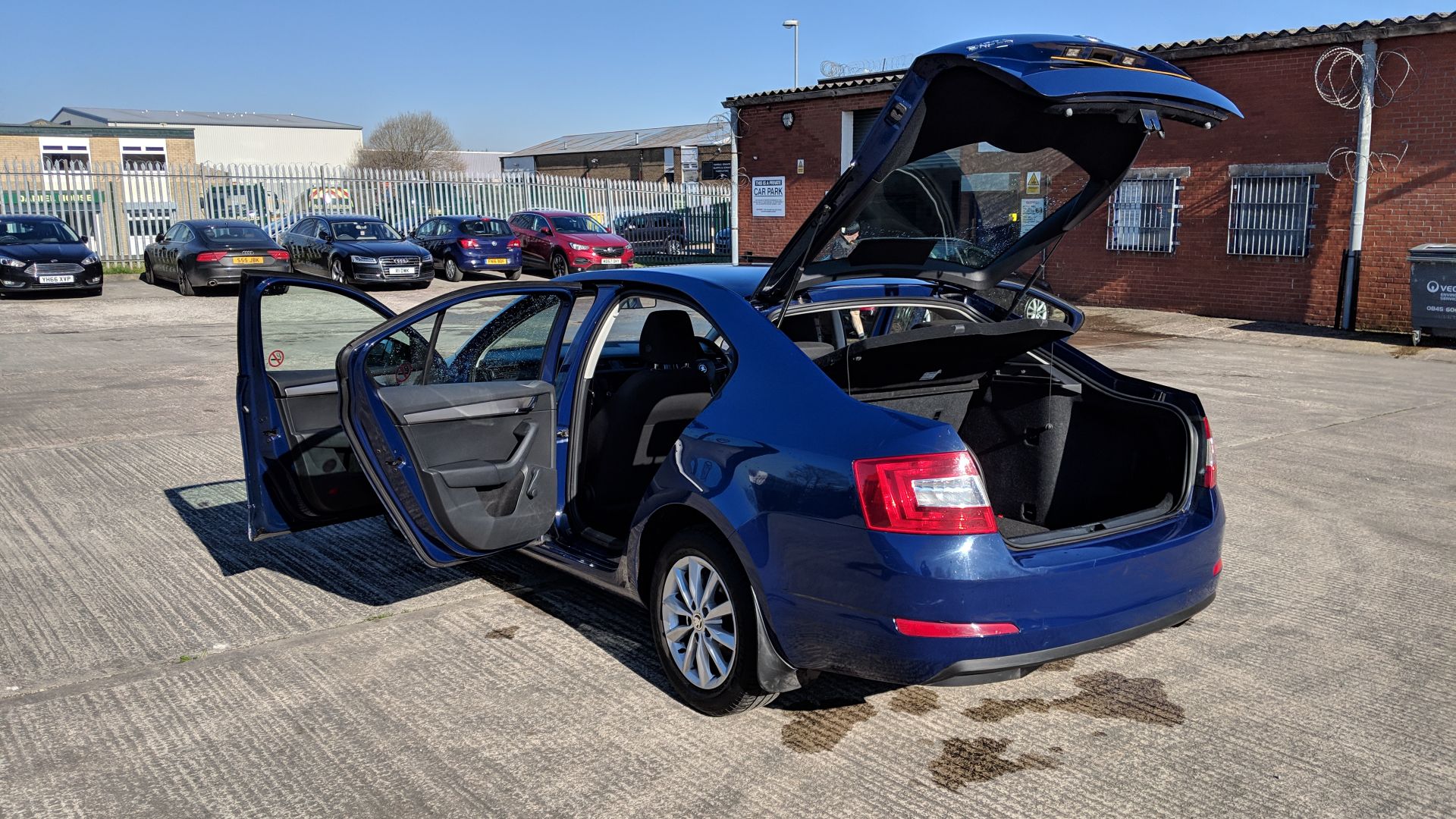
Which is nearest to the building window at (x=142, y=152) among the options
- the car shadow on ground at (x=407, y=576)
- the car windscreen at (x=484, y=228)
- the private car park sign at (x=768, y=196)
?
the car windscreen at (x=484, y=228)

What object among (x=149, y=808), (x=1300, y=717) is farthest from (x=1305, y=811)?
(x=149, y=808)

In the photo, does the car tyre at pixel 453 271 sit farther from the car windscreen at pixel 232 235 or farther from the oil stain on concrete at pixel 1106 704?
the oil stain on concrete at pixel 1106 704

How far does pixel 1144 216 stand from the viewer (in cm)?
1889

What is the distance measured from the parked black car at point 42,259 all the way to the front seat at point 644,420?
18274 millimetres

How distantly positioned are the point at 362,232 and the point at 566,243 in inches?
169

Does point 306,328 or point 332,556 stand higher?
point 306,328

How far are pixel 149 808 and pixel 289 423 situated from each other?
6.76ft

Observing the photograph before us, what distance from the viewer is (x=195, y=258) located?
19.8m

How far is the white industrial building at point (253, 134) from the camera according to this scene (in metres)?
67.1

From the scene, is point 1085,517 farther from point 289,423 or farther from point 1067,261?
point 1067,261

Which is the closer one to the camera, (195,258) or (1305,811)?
(1305,811)

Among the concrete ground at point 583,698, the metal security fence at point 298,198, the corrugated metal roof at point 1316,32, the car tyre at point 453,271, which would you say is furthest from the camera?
the metal security fence at point 298,198

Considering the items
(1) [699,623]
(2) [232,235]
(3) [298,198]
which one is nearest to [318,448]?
(1) [699,623]

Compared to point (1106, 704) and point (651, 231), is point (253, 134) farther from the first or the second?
point (1106, 704)
